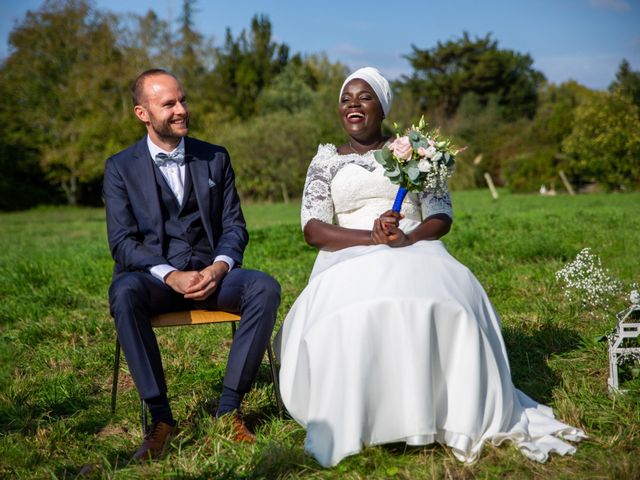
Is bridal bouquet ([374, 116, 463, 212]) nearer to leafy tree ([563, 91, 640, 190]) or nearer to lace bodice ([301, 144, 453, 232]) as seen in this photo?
lace bodice ([301, 144, 453, 232])

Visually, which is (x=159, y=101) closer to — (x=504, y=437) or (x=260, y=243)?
(x=504, y=437)

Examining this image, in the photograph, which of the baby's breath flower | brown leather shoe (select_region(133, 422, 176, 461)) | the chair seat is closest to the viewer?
brown leather shoe (select_region(133, 422, 176, 461))

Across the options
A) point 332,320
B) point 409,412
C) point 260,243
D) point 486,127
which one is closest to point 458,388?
point 409,412

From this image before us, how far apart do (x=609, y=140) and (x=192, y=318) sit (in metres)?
33.4

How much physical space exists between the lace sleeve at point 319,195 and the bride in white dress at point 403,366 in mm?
727

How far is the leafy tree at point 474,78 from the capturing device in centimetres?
6341

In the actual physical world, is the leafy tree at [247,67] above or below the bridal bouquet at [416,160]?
above

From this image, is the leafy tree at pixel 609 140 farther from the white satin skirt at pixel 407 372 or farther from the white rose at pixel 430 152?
the white satin skirt at pixel 407 372

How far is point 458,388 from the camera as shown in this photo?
11.4 ft

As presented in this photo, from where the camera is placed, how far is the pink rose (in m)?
3.88

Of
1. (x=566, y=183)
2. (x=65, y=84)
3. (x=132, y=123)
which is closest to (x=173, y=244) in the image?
(x=132, y=123)

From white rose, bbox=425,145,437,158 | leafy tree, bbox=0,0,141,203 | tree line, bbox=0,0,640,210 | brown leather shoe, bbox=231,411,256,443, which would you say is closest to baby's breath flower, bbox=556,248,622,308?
white rose, bbox=425,145,437,158

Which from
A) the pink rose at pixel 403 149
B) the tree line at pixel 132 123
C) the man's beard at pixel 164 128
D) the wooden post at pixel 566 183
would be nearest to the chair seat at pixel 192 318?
the man's beard at pixel 164 128

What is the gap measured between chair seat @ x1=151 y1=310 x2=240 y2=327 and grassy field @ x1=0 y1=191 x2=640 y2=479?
1.81 feet
